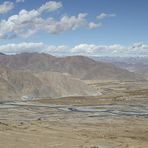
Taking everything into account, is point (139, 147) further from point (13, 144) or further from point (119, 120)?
point (119, 120)

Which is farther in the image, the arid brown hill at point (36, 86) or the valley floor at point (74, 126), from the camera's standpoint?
the arid brown hill at point (36, 86)

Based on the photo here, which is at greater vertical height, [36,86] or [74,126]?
[36,86]

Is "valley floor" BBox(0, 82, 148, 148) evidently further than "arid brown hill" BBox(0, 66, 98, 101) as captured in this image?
No

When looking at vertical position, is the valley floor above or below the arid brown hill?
below

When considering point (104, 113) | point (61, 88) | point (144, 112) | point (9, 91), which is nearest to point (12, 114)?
point (104, 113)

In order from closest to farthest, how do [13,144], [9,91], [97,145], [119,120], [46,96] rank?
[13,144] < [97,145] < [119,120] < [9,91] < [46,96]

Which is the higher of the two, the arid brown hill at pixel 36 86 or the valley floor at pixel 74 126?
the arid brown hill at pixel 36 86

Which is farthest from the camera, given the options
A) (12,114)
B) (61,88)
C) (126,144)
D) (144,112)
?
(61,88)

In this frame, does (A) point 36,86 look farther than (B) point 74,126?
Yes
